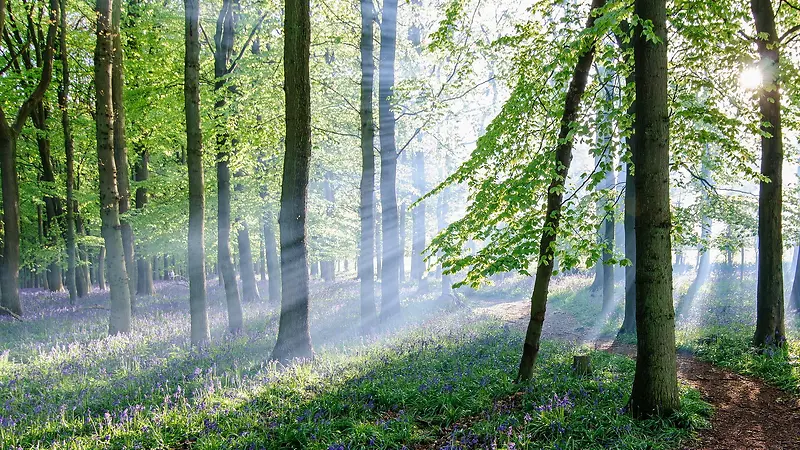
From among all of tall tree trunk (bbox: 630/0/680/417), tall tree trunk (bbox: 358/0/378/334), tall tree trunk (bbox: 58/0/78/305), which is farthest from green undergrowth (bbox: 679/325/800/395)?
tall tree trunk (bbox: 58/0/78/305)

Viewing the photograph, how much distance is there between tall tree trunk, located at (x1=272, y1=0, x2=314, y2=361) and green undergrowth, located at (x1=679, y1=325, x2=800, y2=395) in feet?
27.2

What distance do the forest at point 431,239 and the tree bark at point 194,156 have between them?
6cm

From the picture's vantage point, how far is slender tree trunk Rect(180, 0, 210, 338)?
1077 cm

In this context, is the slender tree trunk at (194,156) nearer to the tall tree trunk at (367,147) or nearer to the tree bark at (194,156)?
the tree bark at (194,156)

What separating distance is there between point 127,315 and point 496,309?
50.3ft

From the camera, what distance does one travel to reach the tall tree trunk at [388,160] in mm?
15102

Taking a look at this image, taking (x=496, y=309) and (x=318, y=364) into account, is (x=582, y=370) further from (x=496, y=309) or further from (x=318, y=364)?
(x=496, y=309)

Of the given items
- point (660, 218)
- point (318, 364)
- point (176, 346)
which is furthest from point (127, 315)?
point (660, 218)

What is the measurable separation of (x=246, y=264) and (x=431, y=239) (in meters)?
14.0

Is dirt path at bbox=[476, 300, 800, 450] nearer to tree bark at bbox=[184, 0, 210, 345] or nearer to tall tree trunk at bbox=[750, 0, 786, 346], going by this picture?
tall tree trunk at bbox=[750, 0, 786, 346]

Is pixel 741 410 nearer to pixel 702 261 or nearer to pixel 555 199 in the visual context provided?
pixel 555 199

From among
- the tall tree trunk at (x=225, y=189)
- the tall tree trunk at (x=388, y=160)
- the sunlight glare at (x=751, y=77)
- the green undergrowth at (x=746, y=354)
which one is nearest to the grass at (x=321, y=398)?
the green undergrowth at (x=746, y=354)

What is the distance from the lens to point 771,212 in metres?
9.53

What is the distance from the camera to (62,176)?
24.3 meters
